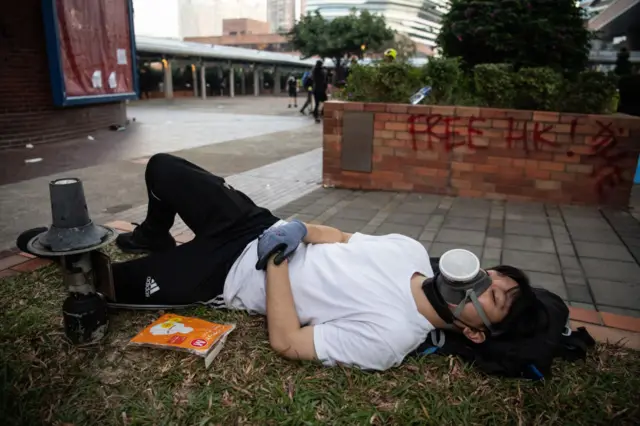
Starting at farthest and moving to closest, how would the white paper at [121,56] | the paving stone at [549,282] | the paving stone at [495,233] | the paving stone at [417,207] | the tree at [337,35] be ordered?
the tree at [337,35] → the white paper at [121,56] → the paving stone at [417,207] → the paving stone at [495,233] → the paving stone at [549,282]

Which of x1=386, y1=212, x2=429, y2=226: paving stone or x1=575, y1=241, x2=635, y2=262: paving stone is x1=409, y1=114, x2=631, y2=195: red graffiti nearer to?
x1=386, y1=212, x2=429, y2=226: paving stone

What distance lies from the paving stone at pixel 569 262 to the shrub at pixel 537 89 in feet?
7.20

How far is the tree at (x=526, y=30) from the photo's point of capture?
767 cm

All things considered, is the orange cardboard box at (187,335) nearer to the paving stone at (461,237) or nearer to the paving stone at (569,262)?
the paving stone at (461,237)

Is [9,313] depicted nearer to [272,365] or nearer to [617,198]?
[272,365]

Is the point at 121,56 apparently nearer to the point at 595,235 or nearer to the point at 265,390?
the point at 595,235

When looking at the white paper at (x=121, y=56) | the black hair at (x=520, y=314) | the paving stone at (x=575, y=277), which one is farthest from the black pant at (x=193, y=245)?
the white paper at (x=121, y=56)

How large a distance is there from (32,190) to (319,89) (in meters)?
10.1

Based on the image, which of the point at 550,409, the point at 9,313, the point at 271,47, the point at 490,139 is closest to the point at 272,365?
the point at 550,409

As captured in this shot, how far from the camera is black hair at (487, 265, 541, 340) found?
191cm

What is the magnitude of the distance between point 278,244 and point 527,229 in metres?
2.96

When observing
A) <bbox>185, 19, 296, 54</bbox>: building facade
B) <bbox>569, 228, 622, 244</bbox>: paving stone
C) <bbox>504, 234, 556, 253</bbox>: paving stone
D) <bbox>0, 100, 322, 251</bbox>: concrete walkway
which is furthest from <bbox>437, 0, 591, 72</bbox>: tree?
<bbox>185, 19, 296, 54</bbox>: building facade

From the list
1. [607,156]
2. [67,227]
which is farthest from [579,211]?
[67,227]

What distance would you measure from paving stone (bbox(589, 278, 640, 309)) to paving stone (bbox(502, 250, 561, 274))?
28 cm
